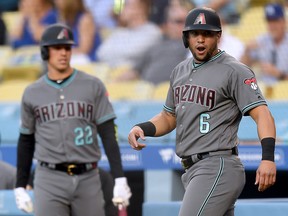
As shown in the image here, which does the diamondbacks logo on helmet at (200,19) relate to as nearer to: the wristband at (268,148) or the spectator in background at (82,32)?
the wristband at (268,148)

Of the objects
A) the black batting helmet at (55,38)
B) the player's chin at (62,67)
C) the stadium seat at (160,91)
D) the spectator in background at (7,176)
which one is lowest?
the spectator in background at (7,176)

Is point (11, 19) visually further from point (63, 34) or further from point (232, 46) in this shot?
point (63, 34)

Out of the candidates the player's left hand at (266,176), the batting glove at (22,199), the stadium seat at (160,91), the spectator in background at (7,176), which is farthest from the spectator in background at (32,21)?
the player's left hand at (266,176)

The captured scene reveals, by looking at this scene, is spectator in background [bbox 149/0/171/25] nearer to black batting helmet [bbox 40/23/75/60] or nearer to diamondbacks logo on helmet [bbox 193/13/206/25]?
black batting helmet [bbox 40/23/75/60]

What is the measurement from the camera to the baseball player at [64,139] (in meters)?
5.31

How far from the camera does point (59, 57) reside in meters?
5.55

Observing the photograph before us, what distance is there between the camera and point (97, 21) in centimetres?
1007

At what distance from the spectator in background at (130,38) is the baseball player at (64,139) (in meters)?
3.99

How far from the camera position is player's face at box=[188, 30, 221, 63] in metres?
4.11

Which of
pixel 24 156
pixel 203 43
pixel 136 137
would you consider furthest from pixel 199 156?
pixel 24 156

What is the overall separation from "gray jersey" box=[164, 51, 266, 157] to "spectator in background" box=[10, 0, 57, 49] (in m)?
6.49

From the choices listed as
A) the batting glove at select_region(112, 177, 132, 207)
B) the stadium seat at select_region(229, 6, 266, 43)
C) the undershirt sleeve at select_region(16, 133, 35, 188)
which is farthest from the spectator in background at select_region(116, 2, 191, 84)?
the batting glove at select_region(112, 177, 132, 207)

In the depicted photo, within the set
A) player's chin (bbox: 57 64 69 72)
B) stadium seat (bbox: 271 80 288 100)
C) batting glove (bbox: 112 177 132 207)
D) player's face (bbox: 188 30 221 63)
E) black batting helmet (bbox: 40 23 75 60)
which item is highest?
player's face (bbox: 188 30 221 63)

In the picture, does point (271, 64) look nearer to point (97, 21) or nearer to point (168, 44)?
point (168, 44)
